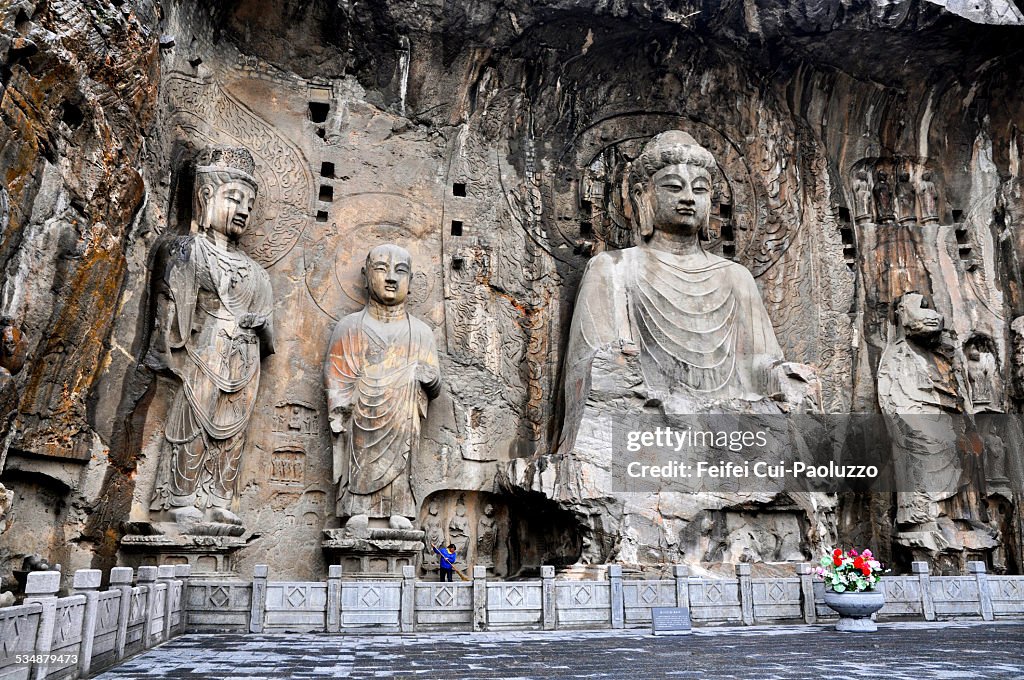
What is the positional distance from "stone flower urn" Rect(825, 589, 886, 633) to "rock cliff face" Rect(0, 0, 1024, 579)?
4.72 ft

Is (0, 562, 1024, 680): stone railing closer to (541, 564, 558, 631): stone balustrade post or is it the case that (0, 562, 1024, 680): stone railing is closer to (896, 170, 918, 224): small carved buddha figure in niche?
(541, 564, 558, 631): stone balustrade post

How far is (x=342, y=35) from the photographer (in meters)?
9.95

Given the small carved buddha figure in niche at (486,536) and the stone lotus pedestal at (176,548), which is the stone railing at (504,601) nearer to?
the stone lotus pedestal at (176,548)

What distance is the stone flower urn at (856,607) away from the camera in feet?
22.5

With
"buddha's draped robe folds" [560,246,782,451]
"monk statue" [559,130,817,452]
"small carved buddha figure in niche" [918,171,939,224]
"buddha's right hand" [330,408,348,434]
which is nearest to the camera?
"buddha's right hand" [330,408,348,434]

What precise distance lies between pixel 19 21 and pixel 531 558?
651 centimetres

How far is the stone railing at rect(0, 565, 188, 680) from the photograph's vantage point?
4027mm

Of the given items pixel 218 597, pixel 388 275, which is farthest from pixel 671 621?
pixel 388 275

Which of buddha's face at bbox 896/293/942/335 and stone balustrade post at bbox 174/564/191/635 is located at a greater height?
buddha's face at bbox 896/293/942/335

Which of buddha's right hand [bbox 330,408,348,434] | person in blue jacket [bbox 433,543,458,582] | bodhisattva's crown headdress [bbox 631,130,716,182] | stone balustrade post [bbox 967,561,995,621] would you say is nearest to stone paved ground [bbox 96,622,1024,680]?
stone balustrade post [bbox 967,561,995,621]

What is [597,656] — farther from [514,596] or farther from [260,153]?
[260,153]

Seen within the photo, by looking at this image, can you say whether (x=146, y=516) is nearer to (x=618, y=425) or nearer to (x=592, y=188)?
(x=618, y=425)

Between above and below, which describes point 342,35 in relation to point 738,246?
above

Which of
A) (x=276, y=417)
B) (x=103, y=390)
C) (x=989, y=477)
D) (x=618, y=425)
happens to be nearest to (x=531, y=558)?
(x=618, y=425)
